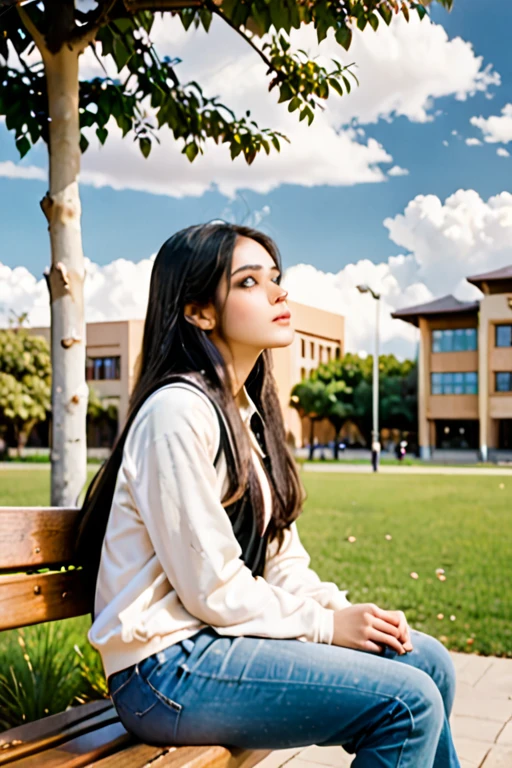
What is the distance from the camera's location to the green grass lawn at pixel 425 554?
5559mm

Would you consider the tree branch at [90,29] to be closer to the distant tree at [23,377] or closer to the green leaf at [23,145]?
the green leaf at [23,145]

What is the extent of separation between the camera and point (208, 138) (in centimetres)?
403

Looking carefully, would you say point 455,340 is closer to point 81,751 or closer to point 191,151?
point 191,151

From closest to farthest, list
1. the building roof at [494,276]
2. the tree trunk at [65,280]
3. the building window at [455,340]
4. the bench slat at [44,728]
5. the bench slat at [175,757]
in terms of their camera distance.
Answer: the bench slat at [175,757] < the bench slat at [44,728] < the tree trunk at [65,280] < the building roof at [494,276] < the building window at [455,340]

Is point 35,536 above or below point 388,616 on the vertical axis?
above

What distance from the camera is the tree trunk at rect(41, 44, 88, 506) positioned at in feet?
10.2

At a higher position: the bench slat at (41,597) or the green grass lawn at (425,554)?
the bench slat at (41,597)

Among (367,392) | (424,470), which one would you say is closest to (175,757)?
(424,470)

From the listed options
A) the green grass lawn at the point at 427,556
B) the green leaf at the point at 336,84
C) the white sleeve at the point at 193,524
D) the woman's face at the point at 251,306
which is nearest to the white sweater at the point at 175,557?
the white sleeve at the point at 193,524

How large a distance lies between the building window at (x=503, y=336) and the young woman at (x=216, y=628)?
48.5 m

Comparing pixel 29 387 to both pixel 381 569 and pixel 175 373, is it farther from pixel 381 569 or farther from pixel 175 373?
pixel 175 373

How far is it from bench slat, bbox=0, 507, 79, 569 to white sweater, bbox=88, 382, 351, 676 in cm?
31

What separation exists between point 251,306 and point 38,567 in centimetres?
76

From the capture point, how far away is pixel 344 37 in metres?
3.06
